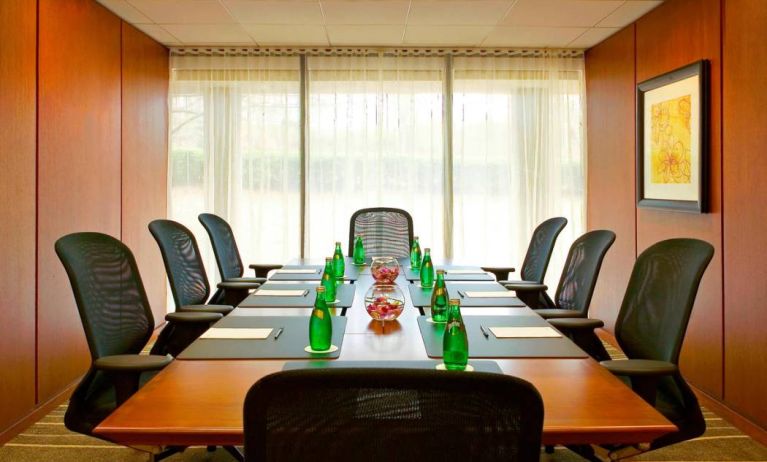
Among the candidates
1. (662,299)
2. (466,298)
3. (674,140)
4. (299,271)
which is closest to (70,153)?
(299,271)

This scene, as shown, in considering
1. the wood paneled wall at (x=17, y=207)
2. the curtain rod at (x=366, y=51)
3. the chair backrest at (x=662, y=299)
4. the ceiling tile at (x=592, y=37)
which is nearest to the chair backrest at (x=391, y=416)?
the chair backrest at (x=662, y=299)

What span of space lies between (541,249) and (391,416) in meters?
3.64

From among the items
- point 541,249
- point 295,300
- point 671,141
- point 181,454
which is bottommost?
point 181,454

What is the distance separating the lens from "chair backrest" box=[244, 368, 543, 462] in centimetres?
107

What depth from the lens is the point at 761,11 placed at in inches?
148

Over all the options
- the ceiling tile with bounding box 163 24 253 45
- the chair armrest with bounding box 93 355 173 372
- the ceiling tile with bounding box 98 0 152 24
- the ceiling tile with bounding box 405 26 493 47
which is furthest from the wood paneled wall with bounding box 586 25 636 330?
the chair armrest with bounding box 93 355 173 372

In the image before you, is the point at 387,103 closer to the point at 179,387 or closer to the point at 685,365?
the point at 685,365

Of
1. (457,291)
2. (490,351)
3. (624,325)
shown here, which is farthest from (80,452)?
(624,325)

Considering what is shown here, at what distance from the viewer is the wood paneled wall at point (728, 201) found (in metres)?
3.86

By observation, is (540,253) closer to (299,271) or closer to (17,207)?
(299,271)

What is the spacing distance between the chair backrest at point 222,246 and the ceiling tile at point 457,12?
199cm

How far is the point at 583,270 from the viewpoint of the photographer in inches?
143

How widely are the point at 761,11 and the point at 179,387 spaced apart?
11.2 ft

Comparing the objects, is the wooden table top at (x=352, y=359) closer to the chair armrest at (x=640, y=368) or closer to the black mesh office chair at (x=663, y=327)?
the chair armrest at (x=640, y=368)
